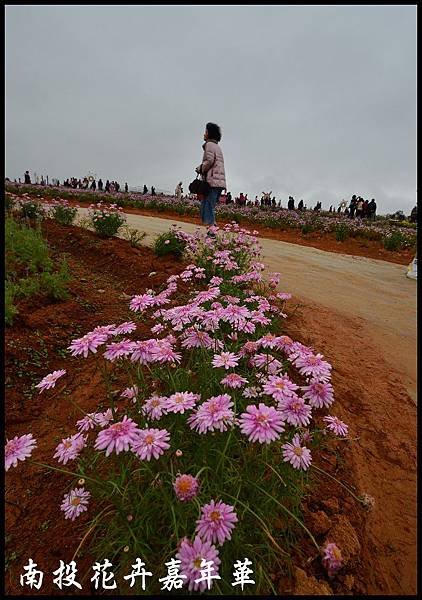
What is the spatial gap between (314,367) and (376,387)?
139 centimetres

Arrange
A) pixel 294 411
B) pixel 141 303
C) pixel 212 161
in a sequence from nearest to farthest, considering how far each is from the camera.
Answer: pixel 294 411
pixel 141 303
pixel 212 161

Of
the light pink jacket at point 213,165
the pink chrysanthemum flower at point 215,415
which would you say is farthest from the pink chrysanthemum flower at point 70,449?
the light pink jacket at point 213,165

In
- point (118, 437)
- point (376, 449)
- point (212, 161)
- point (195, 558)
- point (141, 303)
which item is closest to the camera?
point (195, 558)

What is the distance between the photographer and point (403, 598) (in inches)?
50.6

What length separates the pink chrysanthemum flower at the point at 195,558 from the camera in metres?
0.95

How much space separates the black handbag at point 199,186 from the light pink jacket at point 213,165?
0.07m

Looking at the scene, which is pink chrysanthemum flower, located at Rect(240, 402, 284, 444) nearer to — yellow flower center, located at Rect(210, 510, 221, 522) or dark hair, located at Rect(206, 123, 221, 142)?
yellow flower center, located at Rect(210, 510, 221, 522)

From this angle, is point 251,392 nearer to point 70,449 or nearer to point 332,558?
point 332,558

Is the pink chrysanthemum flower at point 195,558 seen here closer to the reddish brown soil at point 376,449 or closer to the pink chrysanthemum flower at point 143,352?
the pink chrysanthemum flower at point 143,352

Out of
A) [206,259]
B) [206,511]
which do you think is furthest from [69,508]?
[206,259]

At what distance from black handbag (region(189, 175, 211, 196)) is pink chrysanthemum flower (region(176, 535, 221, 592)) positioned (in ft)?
16.9

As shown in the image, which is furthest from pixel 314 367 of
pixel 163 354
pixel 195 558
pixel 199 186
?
pixel 199 186

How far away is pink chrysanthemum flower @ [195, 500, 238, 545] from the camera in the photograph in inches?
39.0

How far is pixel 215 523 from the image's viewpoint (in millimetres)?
999
